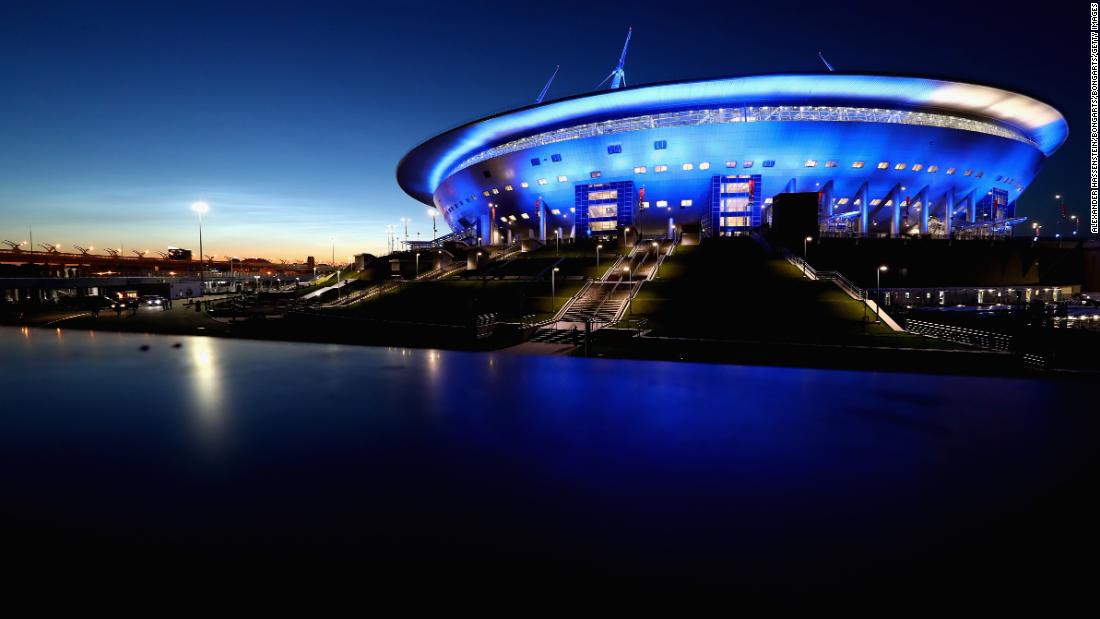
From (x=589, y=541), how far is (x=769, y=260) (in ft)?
108

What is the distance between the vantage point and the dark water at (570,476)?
4145 millimetres

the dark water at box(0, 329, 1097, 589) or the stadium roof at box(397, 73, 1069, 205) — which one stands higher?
the stadium roof at box(397, 73, 1069, 205)

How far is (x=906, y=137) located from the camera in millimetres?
47688

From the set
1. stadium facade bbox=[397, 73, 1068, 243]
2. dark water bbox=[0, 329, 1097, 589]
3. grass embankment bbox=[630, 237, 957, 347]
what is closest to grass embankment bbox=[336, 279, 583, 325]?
grass embankment bbox=[630, 237, 957, 347]

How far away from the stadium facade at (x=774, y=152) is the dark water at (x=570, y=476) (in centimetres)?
4366

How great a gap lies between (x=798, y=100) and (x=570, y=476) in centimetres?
5489

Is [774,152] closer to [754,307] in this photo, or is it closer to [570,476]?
[754,307]

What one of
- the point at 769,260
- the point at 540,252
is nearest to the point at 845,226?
the point at 769,260

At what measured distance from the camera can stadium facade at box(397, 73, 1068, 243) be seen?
47.3 m

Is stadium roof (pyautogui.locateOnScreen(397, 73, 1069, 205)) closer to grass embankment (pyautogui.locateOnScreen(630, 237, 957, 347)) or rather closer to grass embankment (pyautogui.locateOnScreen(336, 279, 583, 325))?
grass embankment (pyautogui.locateOnScreen(630, 237, 957, 347))

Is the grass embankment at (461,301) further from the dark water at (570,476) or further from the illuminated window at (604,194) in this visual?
the illuminated window at (604,194)

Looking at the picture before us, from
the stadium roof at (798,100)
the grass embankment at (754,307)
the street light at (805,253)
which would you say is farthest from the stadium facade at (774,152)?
the grass embankment at (754,307)

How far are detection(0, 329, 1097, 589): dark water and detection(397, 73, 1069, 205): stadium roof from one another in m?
44.5

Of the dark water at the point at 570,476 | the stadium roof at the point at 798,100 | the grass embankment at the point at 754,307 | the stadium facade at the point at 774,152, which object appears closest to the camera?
the dark water at the point at 570,476
